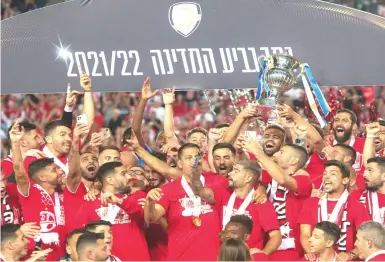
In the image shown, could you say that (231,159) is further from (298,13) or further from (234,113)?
(234,113)

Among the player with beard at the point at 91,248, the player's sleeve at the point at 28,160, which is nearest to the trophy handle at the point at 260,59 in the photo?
the player's sleeve at the point at 28,160

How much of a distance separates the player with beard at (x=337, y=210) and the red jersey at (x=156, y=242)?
1.27 meters

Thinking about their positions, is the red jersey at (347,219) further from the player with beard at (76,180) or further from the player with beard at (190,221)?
the player with beard at (76,180)

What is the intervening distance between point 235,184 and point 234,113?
10.6ft

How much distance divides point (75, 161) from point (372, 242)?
8.61ft

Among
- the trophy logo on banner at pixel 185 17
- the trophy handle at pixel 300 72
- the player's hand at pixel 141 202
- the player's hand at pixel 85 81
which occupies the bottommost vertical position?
the player's hand at pixel 141 202

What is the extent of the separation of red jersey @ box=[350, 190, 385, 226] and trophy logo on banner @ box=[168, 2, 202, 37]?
2151mm

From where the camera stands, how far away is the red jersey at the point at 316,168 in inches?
457

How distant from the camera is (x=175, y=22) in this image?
11.7m

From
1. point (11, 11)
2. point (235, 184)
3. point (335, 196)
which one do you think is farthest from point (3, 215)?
point (11, 11)

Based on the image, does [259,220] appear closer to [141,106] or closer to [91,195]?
[91,195]

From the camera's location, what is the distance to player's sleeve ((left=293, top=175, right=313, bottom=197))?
434 inches

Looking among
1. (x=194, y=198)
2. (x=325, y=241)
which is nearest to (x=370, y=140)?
(x=325, y=241)

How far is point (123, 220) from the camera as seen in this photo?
1079 cm
